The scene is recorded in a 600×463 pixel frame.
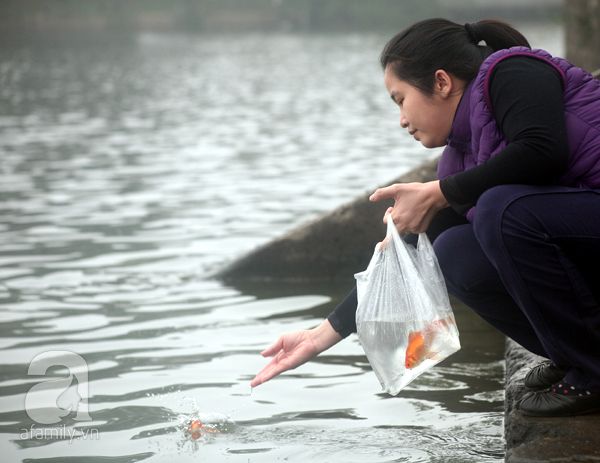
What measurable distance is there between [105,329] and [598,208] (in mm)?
2417

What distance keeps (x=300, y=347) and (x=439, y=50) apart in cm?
98

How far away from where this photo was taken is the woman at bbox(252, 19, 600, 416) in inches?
77.4

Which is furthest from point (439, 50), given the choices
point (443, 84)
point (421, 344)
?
point (421, 344)

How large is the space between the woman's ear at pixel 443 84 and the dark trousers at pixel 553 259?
0.36 metres

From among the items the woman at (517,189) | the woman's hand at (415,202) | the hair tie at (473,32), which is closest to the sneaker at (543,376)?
the woman at (517,189)

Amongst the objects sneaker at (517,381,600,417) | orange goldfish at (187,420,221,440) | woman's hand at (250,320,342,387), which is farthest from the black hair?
orange goldfish at (187,420,221,440)

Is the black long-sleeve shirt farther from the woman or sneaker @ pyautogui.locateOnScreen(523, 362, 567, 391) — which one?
sneaker @ pyautogui.locateOnScreen(523, 362, 567, 391)

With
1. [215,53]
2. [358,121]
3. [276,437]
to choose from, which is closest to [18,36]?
[215,53]

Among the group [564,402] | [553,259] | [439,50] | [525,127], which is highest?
[439,50]

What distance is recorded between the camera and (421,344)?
230 cm

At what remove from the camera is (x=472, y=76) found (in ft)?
7.32

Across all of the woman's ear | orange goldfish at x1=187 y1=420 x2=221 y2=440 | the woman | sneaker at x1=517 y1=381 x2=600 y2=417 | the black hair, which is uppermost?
the black hair

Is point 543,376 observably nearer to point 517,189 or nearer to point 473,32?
point 517,189

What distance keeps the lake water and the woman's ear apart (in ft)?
3.39
